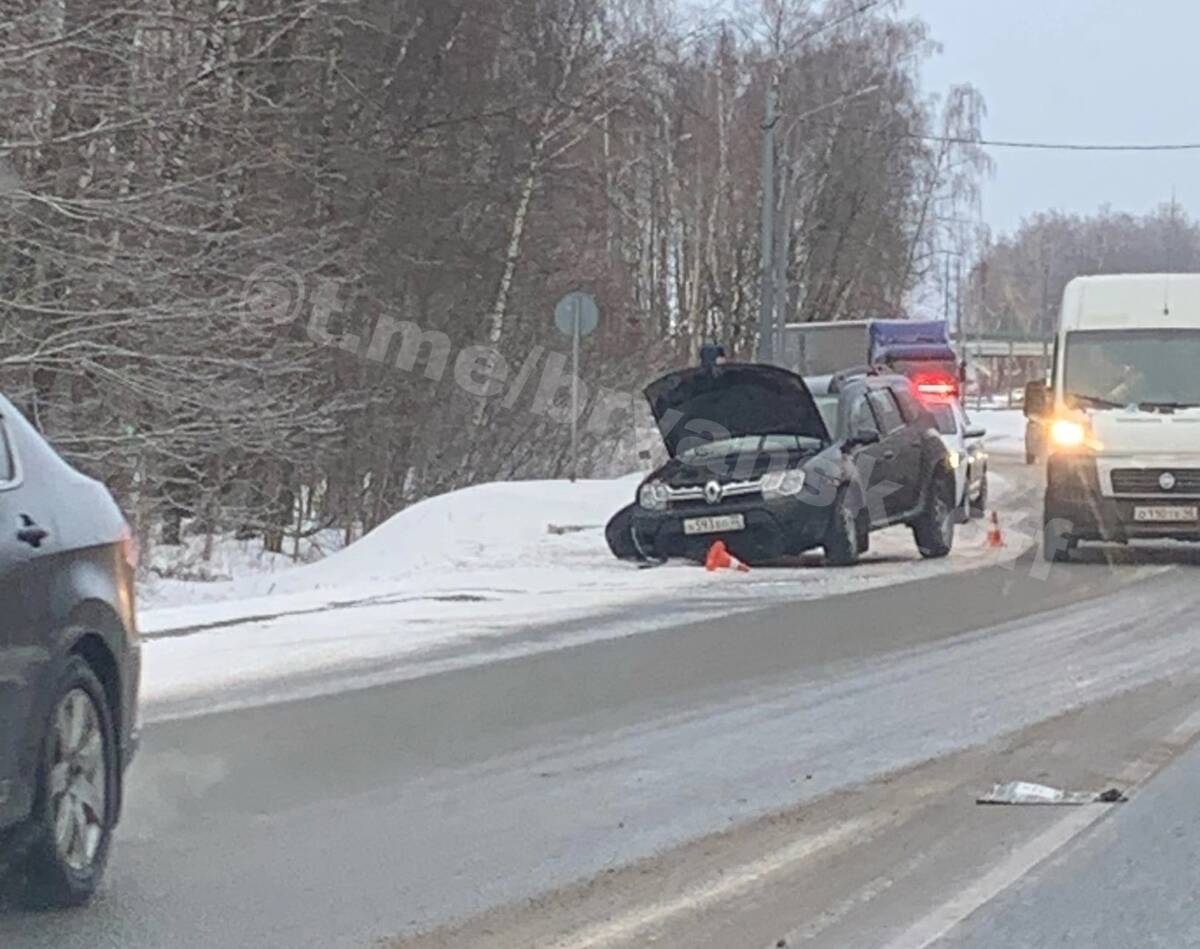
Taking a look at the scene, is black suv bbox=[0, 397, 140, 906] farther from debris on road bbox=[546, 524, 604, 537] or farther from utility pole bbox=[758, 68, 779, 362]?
utility pole bbox=[758, 68, 779, 362]

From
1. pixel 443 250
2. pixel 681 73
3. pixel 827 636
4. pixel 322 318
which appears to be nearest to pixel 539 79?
pixel 443 250

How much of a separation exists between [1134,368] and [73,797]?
14123 millimetres

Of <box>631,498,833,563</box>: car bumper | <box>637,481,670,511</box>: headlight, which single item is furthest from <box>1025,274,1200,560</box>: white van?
<box>637,481,670,511</box>: headlight

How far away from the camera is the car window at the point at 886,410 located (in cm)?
1922

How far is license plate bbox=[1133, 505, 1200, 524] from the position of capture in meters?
18.2

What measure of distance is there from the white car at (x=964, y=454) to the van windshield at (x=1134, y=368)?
260cm

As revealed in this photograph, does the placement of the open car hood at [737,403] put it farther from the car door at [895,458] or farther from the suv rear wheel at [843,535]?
the car door at [895,458]

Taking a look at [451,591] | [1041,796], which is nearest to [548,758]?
[1041,796]

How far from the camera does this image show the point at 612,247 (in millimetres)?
46375

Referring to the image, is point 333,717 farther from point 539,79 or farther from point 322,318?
point 539,79

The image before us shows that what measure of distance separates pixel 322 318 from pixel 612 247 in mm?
21284

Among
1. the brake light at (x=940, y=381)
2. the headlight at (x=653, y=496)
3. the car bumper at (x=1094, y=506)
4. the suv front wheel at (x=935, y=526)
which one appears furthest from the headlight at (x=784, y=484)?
the brake light at (x=940, y=381)

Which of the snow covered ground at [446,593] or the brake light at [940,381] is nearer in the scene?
the snow covered ground at [446,593]

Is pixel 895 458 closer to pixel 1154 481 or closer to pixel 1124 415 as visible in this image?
pixel 1124 415
